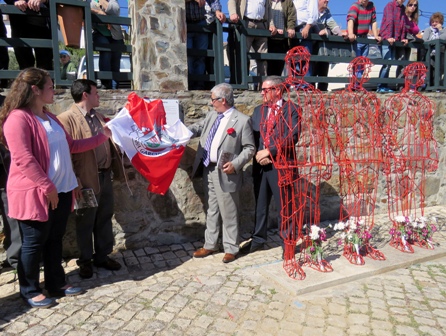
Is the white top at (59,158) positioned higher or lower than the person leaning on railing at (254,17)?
lower

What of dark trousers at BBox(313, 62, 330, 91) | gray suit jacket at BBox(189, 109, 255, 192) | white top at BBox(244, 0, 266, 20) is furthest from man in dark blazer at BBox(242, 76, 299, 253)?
dark trousers at BBox(313, 62, 330, 91)

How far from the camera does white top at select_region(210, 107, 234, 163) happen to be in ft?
14.5

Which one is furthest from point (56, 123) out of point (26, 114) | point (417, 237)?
point (417, 237)

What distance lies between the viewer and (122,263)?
4484 mm

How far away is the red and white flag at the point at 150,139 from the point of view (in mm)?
4133

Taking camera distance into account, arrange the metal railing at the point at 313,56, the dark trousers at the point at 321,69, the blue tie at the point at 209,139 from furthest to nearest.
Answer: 1. the dark trousers at the point at 321,69
2. the metal railing at the point at 313,56
3. the blue tie at the point at 209,139

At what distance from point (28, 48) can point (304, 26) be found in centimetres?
370

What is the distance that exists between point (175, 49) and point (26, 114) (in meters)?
2.31

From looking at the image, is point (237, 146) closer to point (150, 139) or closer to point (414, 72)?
point (150, 139)

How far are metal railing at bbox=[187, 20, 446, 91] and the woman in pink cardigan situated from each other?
7.88 feet

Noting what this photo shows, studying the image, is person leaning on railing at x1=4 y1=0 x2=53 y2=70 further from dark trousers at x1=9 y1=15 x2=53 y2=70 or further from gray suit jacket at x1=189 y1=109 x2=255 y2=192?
gray suit jacket at x1=189 y1=109 x2=255 y2=192

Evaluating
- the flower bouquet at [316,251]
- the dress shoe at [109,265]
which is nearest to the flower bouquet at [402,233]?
the flower bouquet at [316,251]

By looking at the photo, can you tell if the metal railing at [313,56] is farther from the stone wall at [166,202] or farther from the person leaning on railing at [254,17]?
the stone wall at [166,202]

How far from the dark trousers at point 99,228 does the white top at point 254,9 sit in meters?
2.94
